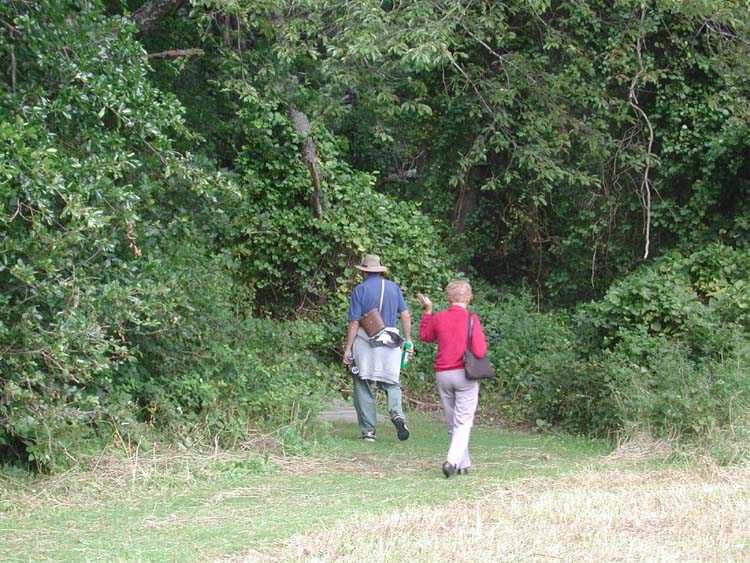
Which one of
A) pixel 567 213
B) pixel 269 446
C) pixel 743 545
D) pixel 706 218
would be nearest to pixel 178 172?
pixel 269 446

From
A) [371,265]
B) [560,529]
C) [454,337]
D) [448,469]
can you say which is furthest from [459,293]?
[560,529]

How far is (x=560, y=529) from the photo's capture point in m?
6.03

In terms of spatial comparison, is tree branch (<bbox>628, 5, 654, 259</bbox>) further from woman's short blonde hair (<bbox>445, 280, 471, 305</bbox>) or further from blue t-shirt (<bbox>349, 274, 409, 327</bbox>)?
woman's short blonde hair (<bbox>445, 280, 471, 305</bbox>)

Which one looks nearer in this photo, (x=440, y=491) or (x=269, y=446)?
(x=440, y=491)

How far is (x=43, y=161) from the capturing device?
6637 mm

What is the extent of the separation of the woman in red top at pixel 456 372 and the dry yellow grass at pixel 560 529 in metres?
0.65

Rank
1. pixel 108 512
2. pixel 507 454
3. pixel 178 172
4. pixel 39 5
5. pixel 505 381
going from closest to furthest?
pixel 108 512 → pixel 39 5 → pixel 178 172 → pixel 507 454 → pixel 505 381

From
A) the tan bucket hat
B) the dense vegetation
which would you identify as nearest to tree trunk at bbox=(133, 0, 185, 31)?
the dense vegetation

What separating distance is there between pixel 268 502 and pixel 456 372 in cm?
190

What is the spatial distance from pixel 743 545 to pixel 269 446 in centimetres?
424

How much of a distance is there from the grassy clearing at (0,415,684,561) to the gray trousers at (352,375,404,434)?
1.60 feet

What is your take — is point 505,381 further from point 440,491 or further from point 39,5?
point 39,5

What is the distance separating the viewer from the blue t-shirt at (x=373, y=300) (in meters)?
9.67

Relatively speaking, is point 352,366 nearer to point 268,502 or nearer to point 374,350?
point 374,350
